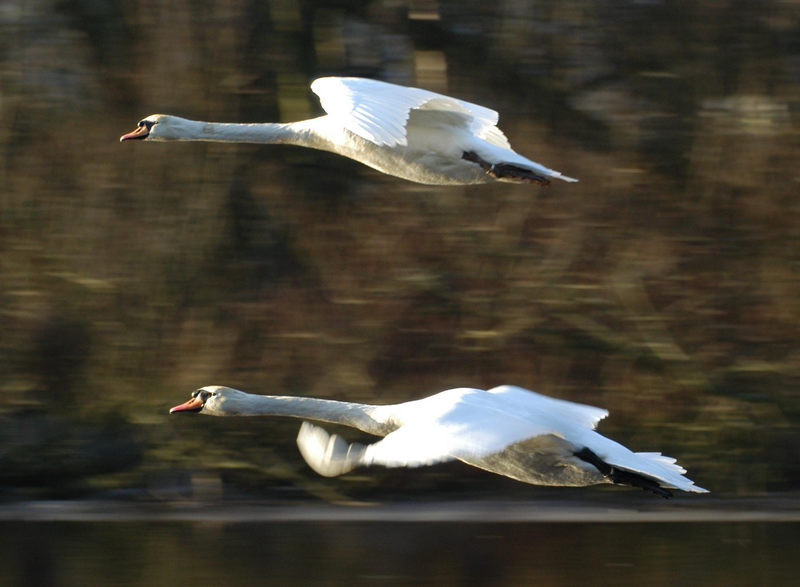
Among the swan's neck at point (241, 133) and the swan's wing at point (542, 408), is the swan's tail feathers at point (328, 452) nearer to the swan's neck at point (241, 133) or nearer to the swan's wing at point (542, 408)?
the swan's wing at point (542, 408)

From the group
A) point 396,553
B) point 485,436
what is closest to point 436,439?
point 485,436

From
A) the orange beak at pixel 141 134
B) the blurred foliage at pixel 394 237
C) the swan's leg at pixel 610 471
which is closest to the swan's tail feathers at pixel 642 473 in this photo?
the swan's leg at pixel 610 471

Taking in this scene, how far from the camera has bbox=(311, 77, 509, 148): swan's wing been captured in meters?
4.11

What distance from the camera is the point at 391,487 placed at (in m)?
7.84

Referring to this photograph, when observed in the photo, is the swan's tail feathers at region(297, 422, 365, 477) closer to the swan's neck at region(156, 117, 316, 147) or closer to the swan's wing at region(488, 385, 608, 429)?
the swan's wing at region(488, 385, 608, 429)

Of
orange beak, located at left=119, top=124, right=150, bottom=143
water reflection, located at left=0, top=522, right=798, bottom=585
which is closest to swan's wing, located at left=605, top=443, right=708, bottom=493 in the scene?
orange beak, located at left=119, top=124, right=150, bottom=143

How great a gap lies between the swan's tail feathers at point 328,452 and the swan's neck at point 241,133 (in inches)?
55.3

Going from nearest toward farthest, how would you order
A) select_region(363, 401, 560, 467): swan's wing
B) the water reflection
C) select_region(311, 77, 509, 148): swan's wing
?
select_region(363, 401, 560, 467): swan's wing
select_region(311, 77, 509, 148): swan's wing
the water reflection

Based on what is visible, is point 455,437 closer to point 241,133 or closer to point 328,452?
point 328,452

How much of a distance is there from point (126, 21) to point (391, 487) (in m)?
3.00

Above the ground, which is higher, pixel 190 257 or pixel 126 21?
pixel 126 21

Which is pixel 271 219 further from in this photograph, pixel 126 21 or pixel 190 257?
pixel 126 21

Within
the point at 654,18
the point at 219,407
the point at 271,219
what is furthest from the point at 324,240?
the point at 219,407

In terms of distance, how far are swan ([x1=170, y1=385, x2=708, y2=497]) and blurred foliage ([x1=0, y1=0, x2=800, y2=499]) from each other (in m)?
2.78
